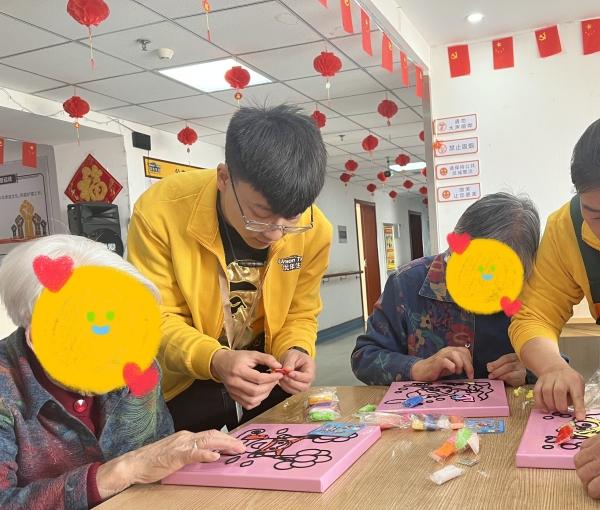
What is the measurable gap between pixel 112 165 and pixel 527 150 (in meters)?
3.75

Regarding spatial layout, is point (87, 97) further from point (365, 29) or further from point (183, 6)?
A: point (365, 29)

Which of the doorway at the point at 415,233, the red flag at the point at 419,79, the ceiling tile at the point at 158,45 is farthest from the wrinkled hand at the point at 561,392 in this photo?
the doorway at the point at 415,233

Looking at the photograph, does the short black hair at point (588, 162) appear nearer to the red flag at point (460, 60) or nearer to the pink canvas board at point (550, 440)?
the pink canvas board at point (550, 440)

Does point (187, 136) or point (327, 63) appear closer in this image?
point (327, 63)

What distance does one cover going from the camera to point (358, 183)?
37.1 feet

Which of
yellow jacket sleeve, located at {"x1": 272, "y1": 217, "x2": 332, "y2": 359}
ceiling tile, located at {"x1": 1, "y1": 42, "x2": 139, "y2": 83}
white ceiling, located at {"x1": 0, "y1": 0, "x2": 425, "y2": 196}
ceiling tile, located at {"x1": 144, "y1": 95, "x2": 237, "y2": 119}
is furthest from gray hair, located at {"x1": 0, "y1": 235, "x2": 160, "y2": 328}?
ceiling tile, located at {"x1": 144, "y1": 95, "x2": 237, "y2": 119}

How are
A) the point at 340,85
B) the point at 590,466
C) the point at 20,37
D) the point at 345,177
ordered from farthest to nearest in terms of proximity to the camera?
1. the point at 345,177
2. the point at 340,85
3. the point at 20,37
4. the point at 590,466

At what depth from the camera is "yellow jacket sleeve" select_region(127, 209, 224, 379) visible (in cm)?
131

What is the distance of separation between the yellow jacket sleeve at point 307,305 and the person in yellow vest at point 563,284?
20.4 inches

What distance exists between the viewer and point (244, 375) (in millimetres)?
1216

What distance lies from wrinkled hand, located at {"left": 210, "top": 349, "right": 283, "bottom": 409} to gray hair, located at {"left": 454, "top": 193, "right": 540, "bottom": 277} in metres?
0.68

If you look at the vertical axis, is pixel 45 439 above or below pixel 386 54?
below

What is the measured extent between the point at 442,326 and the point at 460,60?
3.36 metres

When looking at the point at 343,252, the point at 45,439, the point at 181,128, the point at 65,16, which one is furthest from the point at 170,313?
the point at 343,252
